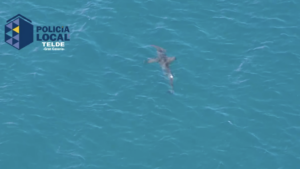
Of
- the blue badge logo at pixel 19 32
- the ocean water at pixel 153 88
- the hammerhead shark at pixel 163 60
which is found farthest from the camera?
the blue badge logo at pixel 19 32

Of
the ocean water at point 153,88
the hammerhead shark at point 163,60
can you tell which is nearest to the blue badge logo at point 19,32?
the ocean water at point 153,88

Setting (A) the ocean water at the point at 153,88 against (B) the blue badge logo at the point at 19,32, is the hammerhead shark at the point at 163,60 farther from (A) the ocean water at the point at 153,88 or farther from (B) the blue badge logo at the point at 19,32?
(B) the blue badge logo at the point at 19,32

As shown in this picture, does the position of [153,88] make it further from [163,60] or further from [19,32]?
[19,32]

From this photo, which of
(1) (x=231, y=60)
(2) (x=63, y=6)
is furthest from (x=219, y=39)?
(2) (x=63, y=6)

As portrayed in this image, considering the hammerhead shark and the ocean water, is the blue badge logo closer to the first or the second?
the ocean water

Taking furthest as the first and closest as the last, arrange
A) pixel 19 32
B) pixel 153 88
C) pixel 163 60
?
pixel 19 32, pixel 163 60, pixel 153 88

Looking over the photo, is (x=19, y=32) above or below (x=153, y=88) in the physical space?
above

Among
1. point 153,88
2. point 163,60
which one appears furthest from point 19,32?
point 153,88

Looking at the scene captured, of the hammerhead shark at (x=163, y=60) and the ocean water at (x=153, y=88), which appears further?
the hammerhead shark at (x=163, y=60)

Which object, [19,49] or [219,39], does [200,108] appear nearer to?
[219,39]
